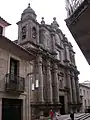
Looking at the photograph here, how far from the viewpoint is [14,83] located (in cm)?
1204

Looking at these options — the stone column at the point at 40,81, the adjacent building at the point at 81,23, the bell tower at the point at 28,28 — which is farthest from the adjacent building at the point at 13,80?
the bell tower at the point at 28,28

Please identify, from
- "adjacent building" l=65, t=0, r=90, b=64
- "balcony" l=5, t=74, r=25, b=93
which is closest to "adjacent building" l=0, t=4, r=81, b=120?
"balcony" l=5, t=74, r=25, b=93

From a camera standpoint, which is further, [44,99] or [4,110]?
[44,99]

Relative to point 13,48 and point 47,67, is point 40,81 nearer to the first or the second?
point 47,67

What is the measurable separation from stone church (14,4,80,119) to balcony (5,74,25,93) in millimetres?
5045

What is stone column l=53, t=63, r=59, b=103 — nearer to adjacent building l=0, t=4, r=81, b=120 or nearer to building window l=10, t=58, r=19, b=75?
adjacent building l=0, t=4, r=81, b=120

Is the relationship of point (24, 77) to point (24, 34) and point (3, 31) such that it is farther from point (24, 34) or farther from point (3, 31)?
point (24, 34)

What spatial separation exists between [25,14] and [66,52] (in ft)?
36.6

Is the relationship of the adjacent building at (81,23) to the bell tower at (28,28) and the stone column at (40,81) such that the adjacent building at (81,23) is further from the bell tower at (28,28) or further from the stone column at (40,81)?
the bell tower at (28,28)

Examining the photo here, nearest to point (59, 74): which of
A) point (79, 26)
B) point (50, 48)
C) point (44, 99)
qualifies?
point (50, 48)

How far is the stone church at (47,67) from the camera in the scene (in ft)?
70.0

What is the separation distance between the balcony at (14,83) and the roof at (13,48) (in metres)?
1.83

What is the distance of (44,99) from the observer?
22.4 meters

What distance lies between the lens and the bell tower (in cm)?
2315
